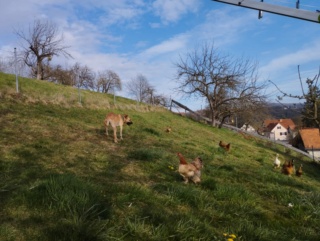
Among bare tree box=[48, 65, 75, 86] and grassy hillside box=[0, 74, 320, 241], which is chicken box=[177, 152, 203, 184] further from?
bare tree box=[48, 65, 75, 86]

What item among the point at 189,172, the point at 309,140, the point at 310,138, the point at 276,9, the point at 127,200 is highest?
the point at 276,9

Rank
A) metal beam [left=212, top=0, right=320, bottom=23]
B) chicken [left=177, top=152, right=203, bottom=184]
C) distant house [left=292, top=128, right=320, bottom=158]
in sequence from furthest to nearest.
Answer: distant house [left=292, top=128, right=320, bottom=158]
chicken [left=177, top=152, right=203, bottom=184]
metal beam [left=212, top=0, right=320, bottom=23]

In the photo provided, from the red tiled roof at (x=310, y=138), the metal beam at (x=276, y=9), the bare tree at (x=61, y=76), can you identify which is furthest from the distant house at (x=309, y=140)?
the metal beam at (x=276, y=9)

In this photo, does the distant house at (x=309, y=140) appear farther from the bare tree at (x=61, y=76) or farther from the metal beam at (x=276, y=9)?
the metal beam at (x=276, y=9)

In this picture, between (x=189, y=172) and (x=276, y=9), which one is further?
(x=189, y=172)

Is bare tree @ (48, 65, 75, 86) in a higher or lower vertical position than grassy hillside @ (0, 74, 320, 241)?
higher

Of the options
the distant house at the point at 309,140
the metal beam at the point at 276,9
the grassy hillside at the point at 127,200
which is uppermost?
the metal beam at the point at 276,9

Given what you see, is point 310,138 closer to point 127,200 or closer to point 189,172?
point 189,172

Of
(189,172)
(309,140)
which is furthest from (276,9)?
(309,140)

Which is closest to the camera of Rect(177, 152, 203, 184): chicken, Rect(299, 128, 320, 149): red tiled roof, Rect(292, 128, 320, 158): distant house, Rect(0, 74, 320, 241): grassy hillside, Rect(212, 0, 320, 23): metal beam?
Rect(0, 74, 320, 241): grassy hillside

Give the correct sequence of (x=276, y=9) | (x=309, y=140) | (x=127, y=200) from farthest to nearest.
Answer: (x=309, y=140), (x=276, y=9), (x=127, y=200)

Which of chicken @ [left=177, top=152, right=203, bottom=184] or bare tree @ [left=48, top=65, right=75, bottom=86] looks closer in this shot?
chicken @ [left=177, top=152, right=203, bottom=184]

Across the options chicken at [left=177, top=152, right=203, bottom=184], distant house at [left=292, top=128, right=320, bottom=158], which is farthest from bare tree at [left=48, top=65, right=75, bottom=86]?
chicken at [left=177, top=152, right=203, bottom=184]

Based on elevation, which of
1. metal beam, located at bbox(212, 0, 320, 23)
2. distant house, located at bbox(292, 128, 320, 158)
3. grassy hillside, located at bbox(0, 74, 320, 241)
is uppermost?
metal beam, located at bbox(212, 0, 320, 23)
